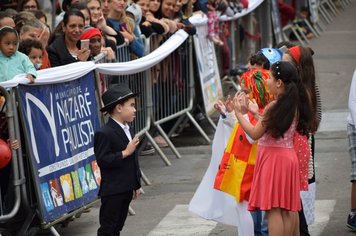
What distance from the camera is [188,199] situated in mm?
11727

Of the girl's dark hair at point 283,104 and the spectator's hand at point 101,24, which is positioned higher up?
the girl's dark hair at point 283,104

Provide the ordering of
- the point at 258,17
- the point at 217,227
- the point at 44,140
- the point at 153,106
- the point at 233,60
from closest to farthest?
1. the point at 44,140
2. the point at 217,227
3. the point at 153,106
4. the point at 233,60
5. the point at 258,17

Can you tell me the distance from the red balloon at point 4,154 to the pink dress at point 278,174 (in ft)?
6.76

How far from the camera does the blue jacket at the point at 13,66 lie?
9.89 m

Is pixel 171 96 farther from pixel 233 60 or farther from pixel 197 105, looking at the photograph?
pixel 233 60

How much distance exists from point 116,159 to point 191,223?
2.17 metres

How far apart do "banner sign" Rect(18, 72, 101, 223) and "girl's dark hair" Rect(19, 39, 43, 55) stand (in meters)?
0.49

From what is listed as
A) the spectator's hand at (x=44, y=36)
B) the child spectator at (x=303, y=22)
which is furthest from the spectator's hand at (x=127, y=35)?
the child spectator at (x=303, y=22)

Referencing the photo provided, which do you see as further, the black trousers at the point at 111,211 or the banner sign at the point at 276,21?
the banner sign at the point at 276,21

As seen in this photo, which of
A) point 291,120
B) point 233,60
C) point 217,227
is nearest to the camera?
point 291,120

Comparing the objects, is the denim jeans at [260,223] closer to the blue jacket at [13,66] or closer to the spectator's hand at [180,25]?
the blue jacket at [13,66]

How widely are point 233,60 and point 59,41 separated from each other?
7463 mm

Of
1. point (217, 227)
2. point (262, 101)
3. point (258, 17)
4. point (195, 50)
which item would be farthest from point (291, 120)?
point (258, 17)

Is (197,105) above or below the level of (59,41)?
below
